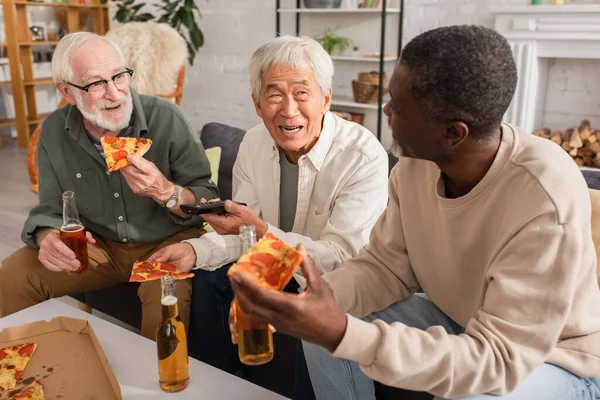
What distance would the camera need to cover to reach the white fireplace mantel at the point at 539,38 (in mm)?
3828

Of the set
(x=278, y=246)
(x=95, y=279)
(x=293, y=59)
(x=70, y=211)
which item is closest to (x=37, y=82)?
(x=95, y=279)

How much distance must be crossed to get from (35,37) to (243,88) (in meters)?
2.64

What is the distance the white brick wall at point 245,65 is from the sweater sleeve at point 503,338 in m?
3.67

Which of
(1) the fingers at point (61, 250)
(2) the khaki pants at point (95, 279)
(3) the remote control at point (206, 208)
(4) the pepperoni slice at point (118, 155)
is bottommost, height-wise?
(2) the khaki pants at point (95, 279)

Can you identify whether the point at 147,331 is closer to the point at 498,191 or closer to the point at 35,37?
the point at 498,191

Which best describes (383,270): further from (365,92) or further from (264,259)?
(365,92)

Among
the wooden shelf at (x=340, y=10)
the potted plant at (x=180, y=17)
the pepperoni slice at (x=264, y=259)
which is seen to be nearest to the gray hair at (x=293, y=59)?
the pepperoni slice at (x=264, y=259)

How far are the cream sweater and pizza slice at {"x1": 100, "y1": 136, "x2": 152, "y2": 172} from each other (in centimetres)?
105

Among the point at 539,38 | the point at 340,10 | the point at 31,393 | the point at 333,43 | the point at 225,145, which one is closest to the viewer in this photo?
the point at 31,393

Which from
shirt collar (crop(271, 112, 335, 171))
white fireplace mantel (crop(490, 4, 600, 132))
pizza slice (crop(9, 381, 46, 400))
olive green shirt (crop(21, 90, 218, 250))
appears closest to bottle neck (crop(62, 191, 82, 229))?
olive green shirt (crop(21, 90, 218, 250))

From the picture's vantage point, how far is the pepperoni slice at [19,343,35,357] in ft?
4.92

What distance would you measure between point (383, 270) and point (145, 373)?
658 millimetres

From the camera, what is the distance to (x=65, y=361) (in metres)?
1.50

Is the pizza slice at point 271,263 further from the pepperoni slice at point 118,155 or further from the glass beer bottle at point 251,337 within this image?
the pepperoni slice at point 118,155
